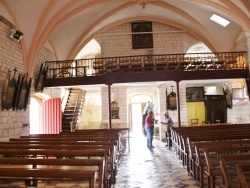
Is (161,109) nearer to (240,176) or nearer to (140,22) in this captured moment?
(140,22)

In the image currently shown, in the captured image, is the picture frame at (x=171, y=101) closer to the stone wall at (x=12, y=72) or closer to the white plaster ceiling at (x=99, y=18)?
the white plaster ceiling at (x=99, y=18)

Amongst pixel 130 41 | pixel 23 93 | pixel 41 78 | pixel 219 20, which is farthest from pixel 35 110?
pixel 219 20

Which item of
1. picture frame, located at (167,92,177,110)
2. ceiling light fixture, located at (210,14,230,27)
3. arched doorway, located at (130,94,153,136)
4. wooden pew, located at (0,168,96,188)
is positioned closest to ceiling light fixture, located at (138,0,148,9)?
ceiling light fixture, located at (210,14,230,27)

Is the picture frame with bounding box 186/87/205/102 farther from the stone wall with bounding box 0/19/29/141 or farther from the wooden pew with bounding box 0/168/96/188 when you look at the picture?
the wooden pew with bounding box 0/168/96/188

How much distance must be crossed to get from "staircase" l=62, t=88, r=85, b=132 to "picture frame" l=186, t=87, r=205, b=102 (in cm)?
788

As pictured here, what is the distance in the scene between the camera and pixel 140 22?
17.5m

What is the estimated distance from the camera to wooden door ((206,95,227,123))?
17.8 m

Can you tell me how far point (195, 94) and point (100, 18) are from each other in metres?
8.92

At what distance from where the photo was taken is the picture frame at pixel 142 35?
679 inches

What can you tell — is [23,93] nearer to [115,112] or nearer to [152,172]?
[152,172]

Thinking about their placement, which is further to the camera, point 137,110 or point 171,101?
point 137,110

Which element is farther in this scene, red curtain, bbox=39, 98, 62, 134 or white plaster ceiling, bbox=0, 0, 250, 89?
red curtain, bbox=39, 98, 62, 134

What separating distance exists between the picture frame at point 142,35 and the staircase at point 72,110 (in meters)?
5.11

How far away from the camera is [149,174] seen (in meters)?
6.73
